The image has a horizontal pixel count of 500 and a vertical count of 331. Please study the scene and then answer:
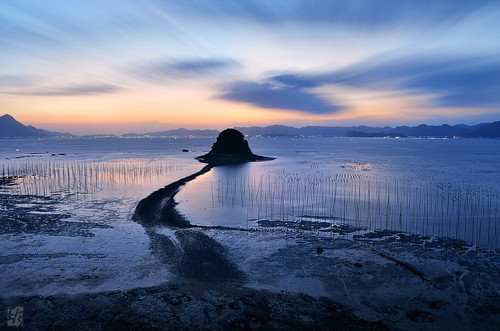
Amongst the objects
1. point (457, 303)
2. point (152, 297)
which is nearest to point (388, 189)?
point (457, 303)

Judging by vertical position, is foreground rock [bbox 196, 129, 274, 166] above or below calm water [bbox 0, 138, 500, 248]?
above

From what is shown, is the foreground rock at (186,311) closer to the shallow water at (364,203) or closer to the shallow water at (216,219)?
the shallow water at (216,219)

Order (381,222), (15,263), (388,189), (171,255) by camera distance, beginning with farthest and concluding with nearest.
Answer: (388,189), (381,222), (171,255), (15,263)

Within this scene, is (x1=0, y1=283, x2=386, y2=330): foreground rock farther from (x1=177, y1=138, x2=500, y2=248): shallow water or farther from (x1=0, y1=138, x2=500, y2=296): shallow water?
(x1=177, y1=138, x2=500, y2=248): shallow water

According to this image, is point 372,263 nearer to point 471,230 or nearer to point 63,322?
point 471,230

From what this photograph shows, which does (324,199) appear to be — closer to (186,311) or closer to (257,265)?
(257,265)

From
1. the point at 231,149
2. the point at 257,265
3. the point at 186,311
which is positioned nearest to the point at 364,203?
the point at 257,265

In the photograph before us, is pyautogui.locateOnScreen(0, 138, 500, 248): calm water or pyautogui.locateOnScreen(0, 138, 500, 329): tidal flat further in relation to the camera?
pyautogui.locateOnScreen(0, 138, 500, 248): calm water

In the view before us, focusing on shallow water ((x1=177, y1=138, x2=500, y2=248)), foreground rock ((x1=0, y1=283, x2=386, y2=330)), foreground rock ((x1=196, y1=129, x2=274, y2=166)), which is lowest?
shallow water ((x1=177, y1=138, x2=500, y2=248))

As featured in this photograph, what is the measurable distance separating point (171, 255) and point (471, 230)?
1831cm

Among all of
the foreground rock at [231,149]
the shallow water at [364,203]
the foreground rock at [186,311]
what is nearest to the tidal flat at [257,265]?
the foreground rock at [186,311]

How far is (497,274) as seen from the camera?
13398 millimetres

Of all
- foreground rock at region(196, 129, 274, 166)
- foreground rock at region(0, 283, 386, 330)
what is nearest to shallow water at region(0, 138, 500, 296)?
foreground rock at region(0, 283, 386, 330)

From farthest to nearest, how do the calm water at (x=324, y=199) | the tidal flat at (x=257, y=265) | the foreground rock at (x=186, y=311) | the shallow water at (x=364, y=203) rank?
the calm water at (x=324, y=199) → the shallow water at (x=364, y=203) → the tidal flat at (x=257, y=265) → the foreground rock at (x=186, y=311)
